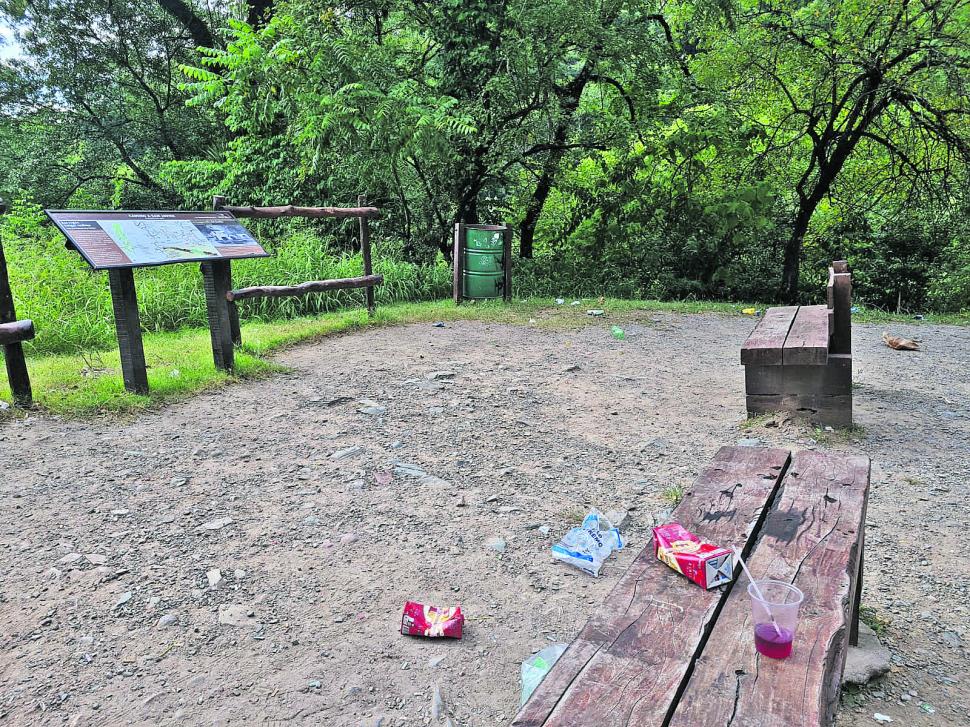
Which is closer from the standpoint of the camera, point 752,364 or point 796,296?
point 752,364

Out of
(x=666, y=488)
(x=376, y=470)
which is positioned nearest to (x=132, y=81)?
(x=376, y=470)

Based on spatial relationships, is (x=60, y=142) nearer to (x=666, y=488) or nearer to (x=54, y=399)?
(x=54, y=399)

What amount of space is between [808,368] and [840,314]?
1.40ft

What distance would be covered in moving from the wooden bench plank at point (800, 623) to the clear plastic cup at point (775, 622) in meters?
0.02

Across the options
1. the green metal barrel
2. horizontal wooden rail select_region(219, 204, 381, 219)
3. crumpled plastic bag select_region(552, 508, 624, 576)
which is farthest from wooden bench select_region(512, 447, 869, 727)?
the green metal barrel

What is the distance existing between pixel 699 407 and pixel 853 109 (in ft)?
24.1

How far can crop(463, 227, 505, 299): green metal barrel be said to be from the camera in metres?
9.46

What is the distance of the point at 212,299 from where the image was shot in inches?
229

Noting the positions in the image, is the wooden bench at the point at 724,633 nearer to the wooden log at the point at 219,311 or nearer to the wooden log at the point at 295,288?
the wooden log at the point at 219,311

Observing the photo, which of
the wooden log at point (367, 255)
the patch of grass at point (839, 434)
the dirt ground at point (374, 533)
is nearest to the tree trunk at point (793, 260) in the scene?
the dirt ground at point (374, 533)

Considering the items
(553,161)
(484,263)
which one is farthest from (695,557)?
(553,161)

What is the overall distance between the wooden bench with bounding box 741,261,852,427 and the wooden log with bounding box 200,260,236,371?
379 centimetres

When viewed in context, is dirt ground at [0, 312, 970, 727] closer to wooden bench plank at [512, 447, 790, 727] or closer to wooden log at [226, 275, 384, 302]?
wooden bench plank at [512, 447, 790, 727]

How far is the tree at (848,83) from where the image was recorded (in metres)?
9.45
